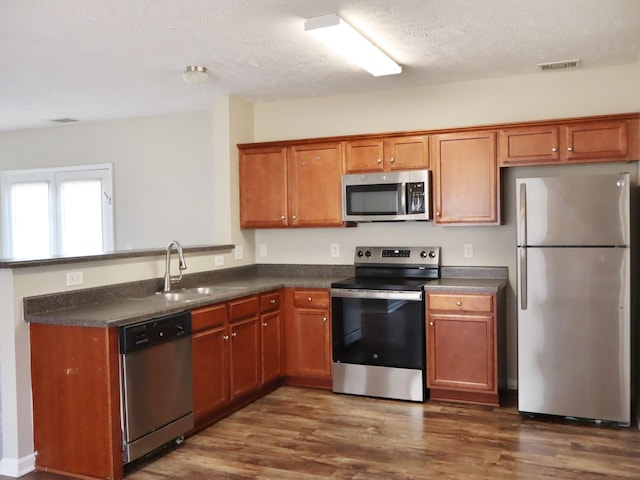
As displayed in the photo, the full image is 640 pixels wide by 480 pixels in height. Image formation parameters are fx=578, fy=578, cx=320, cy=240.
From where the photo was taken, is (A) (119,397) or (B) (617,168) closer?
(A) (119,397)

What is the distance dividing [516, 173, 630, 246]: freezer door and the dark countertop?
0.55m

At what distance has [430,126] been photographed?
A: 15.5 ft

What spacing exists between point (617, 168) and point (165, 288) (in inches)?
132

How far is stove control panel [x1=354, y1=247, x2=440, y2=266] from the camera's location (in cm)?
468

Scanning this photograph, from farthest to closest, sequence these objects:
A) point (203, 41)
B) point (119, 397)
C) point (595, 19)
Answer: point (203, 41) → point (595, 19) → point (119, 397)

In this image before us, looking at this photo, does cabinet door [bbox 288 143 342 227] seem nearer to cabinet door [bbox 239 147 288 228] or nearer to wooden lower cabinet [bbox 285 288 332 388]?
cabinet door [bbox 239 147 288 228]

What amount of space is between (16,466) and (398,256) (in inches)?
119

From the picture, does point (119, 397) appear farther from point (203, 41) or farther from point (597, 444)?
point (597, 444)

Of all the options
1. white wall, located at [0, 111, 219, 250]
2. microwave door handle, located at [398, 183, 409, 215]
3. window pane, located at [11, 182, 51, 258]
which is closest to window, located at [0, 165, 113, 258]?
window pane, located at [11, 182, 51, 258]

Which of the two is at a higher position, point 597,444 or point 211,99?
Answer: point 211,99

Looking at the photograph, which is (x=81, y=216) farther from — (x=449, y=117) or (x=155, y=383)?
(x=449, y=117)

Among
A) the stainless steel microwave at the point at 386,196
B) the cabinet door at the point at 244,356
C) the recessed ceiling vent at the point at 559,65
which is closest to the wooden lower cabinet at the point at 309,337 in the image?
the cabinet door at the point at 244,356

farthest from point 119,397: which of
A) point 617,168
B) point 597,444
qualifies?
point 617,168

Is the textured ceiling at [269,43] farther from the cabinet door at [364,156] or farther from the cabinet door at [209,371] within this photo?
the cabinet door at [209,371]
